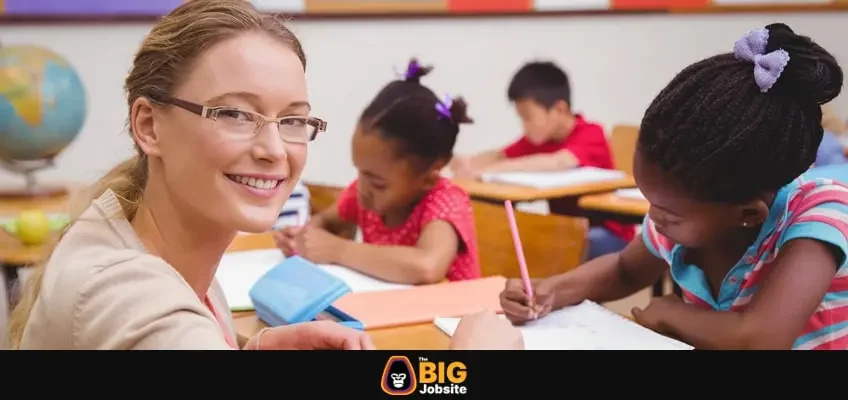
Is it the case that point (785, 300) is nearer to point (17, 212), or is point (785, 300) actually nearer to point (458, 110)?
point (458, 110)

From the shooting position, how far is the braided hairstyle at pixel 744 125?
29.7 inches

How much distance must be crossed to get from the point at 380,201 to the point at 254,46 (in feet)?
2.91

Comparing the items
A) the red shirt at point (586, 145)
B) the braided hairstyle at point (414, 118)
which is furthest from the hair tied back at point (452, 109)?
the red shirt at point (586, 145)

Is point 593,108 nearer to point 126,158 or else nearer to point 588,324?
point 588,324

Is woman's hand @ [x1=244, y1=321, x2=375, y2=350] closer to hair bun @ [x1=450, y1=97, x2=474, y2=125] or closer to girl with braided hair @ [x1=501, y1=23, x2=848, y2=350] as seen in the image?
girl with braided hair @ [x1=501, y1=23, x2=848, y2=350]

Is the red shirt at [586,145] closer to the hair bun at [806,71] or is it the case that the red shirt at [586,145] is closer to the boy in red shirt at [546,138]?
the boy in red shirt at [546,138]

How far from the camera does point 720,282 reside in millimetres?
907

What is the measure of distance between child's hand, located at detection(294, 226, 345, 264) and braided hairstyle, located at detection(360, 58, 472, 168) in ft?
0.68

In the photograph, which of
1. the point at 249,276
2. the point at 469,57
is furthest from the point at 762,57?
the point at 469,57

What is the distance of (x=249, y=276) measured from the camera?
133cm

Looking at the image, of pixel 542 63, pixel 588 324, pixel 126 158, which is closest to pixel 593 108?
pixel 542 63

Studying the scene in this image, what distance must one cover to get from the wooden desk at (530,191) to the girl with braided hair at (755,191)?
4.46ft

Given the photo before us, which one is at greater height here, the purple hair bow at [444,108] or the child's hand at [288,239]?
the purple hair bow at [444,108]
